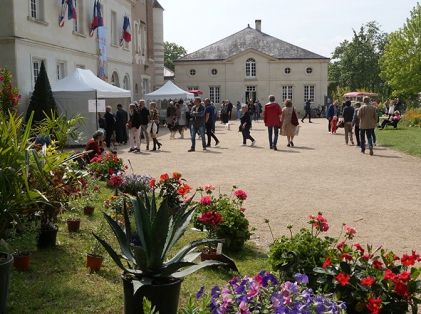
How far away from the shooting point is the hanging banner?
27.7 meters

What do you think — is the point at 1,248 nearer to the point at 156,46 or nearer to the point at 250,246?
the point at 250,246

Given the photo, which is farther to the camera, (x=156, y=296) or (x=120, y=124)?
(x=120, y=124)

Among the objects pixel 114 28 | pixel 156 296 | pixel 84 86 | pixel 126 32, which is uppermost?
pixel 114 28

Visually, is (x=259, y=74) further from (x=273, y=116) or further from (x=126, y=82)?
(x=273, y=116)

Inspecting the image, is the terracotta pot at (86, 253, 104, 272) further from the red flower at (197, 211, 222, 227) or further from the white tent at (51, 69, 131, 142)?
the white tent at (51, 69, 131, 142)

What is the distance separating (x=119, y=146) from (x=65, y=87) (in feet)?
9.71

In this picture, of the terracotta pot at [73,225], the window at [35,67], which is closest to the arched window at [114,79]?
the window at [35,67]

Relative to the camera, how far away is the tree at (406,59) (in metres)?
51.1

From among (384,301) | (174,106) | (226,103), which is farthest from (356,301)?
(226,103)

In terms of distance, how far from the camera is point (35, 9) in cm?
2125

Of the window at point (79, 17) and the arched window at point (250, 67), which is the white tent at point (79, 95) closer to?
the window at point (79, 17)

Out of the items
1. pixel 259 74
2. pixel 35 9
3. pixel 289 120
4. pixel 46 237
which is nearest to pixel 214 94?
pixel 259 74

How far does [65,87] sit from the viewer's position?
20.2 metres

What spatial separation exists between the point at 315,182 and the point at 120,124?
10842 mm
